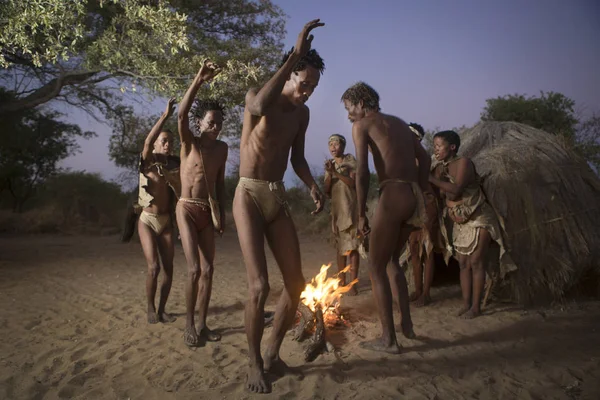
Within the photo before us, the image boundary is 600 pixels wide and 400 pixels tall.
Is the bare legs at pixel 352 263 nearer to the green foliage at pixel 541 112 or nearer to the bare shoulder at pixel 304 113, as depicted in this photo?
the bare shoulder at pixel 304 113

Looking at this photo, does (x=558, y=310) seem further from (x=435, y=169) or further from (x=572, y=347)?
(x=435, y=169)

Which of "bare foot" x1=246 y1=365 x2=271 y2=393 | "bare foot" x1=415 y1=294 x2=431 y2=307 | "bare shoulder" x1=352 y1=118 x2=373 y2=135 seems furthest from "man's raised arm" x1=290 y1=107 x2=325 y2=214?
"bare foot" x1=415 y1=294 x2=431 y2=307

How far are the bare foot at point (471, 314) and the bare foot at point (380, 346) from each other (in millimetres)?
1452

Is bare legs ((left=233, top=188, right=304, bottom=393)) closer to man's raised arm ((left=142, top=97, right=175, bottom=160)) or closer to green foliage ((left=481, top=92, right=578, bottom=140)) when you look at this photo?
man's raised arm ((left=142, top=97, right=175, bottom=160))

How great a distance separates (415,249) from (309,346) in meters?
2.48

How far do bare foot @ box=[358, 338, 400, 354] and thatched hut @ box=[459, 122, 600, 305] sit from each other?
2245 mm

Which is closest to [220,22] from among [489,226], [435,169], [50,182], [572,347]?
[435,169]

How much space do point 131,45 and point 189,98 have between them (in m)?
4.44

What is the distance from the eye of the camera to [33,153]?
18469 mm

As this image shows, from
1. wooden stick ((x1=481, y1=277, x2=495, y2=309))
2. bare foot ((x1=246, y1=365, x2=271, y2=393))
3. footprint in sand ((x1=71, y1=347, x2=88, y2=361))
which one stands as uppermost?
wooden stick ((x1=481, y1=277, x2=495, y2=309))

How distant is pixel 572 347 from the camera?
12.7 feet

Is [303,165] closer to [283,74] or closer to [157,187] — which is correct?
[283,74]

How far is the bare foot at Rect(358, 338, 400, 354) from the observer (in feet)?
11.8

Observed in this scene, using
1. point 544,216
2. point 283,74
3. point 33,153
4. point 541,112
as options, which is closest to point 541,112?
point 541,112
